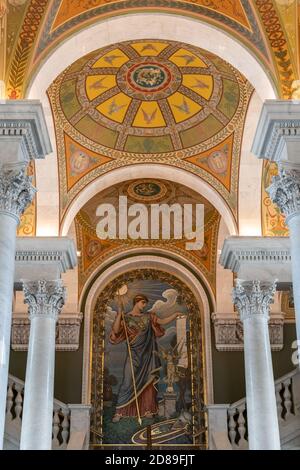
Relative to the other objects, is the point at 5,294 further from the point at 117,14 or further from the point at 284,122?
the point at 117,14

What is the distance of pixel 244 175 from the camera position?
1221 cm

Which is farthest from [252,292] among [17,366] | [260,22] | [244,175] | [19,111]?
[17,366]

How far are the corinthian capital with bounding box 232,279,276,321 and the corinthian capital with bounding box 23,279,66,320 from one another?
2765 millimetres

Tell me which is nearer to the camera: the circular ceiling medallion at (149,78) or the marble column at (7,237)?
the marble column at (7,237)

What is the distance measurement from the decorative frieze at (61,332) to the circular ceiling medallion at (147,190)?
9.01ft

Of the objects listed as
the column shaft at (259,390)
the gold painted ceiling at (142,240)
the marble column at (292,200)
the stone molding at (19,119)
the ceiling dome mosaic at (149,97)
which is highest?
the ceiling dome mosaic at (149,97)

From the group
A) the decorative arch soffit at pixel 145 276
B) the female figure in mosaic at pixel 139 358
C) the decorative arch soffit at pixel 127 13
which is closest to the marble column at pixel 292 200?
the decorative arch soffit at pixel 127 13

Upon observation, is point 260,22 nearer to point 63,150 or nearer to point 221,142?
point 221,142

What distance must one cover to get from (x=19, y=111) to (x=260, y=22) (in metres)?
3.13

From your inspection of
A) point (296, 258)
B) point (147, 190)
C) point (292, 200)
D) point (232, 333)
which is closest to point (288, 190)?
point (292, 200)

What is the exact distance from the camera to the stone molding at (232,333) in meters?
15.0

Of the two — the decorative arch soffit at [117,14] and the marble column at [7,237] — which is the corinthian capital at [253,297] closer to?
the decorative arch soffit at [117,14]

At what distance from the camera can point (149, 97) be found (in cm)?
1218

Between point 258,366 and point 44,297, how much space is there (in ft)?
11.1
